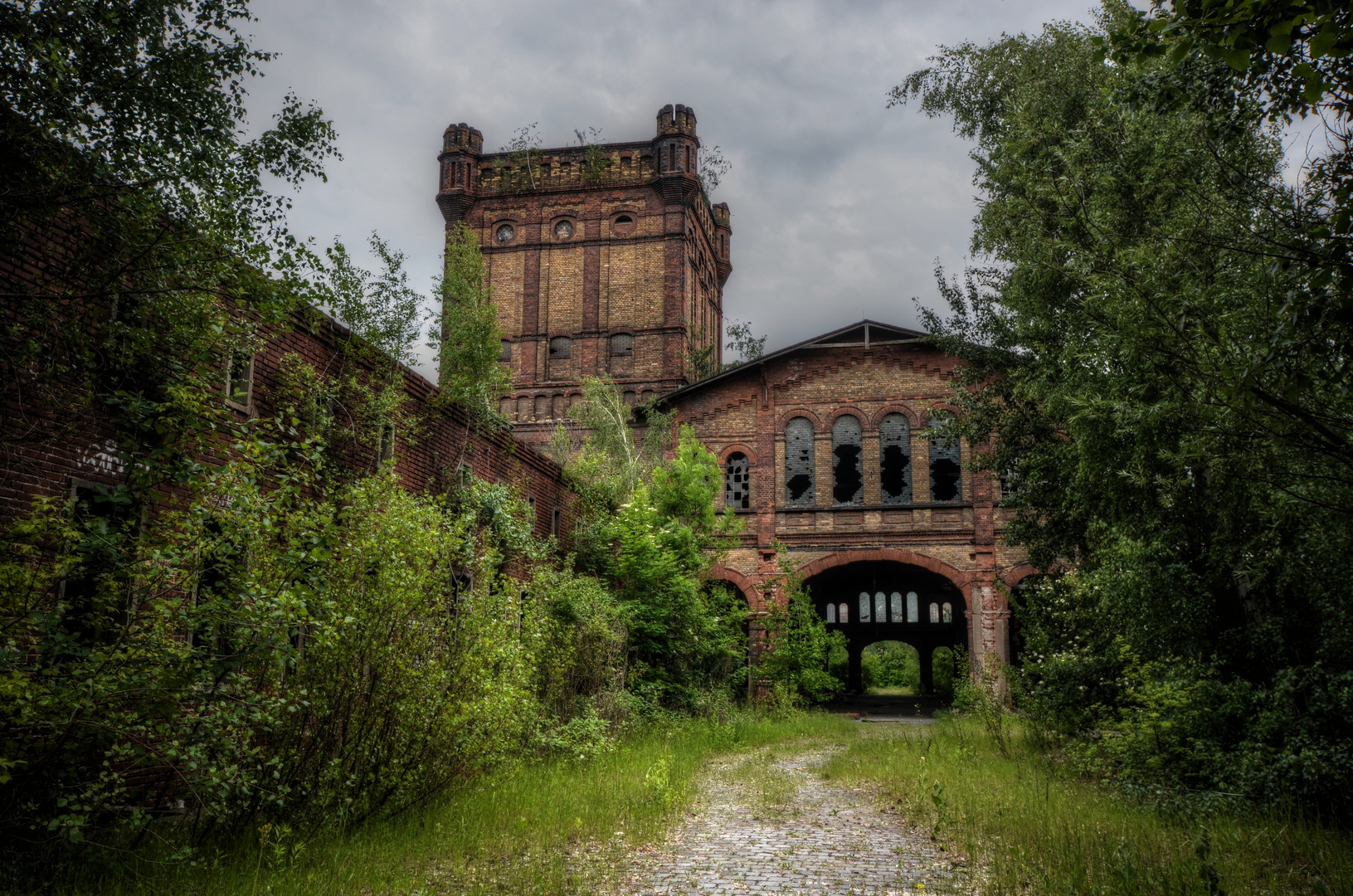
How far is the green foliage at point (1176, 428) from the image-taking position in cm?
662

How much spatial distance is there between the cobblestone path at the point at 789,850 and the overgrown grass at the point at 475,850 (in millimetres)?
343

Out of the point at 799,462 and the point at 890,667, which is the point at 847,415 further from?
the point at 890,667

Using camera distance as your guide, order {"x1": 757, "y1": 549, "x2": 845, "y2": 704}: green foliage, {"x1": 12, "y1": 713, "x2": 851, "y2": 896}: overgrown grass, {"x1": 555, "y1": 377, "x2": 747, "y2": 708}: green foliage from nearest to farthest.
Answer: {"x1": 12, "y1": 713, "x2": 851, "y2": 896}: overgrown grass < {"x1": 555, "y1": 377, "x2": 747, "y2": 708}: green foliage < {"x1": 757, "y1": 549, "x2": 845, "y2": 704}: green foliage

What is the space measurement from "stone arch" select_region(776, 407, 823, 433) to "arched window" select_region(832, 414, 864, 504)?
1.36 ft

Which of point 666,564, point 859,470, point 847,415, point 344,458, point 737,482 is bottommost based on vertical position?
point 666,564

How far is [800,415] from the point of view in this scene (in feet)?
82.5

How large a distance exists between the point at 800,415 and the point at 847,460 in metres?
1.73

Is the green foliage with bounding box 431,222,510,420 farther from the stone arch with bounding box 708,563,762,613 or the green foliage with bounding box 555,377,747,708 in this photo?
the stone arch with bounding box 708,563,762,613

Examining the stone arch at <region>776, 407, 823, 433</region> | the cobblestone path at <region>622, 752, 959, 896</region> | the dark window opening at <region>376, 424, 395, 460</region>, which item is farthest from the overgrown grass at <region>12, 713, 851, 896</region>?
the stone arch at <region>776, 407, 823, 433</region>

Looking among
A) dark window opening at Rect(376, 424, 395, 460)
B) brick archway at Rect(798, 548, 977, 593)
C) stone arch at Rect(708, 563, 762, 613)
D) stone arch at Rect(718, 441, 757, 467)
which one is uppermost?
stone arch at Rect(718, 441, 757, 467)

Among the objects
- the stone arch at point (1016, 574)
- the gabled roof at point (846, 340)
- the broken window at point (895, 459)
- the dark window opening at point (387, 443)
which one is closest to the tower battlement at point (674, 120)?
the gabled roof at point (846, 340)

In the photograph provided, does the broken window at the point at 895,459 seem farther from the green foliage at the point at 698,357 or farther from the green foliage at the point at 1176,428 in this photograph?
the green foliage at the point at 1176,428

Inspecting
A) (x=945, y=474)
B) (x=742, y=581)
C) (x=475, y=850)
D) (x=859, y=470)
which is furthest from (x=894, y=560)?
(x=475, y=850)

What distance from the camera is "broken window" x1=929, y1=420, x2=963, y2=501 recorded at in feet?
79.4
